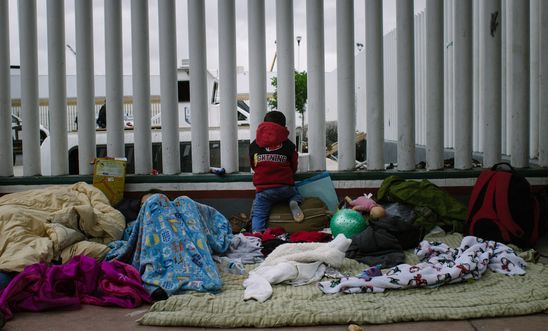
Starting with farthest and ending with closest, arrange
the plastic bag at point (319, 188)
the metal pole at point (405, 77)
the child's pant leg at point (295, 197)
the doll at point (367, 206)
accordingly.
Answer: the metal pole at point (405, 77) < the plastic bag at point (319, 188) < the child's pant leg at point (295, 197) < the doll at point (367, 206)

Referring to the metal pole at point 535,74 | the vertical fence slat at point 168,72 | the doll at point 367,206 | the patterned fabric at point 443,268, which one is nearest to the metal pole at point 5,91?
the vertical fence slat at point 168,72

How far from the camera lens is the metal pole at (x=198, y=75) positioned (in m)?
6.55

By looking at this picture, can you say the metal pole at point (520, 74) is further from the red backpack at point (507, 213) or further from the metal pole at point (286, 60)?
the metal pole at point (286, 60)

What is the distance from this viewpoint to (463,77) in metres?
6.50

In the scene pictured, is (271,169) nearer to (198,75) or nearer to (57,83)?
(198,75)

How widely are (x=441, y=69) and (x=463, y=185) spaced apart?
4.39 ft

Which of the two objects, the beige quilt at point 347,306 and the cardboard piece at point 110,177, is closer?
the beige quilt at point 347,306

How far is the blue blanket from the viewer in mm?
4168

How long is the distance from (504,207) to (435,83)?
1786 mm

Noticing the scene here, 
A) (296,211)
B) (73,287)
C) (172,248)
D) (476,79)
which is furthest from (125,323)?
(476,79)

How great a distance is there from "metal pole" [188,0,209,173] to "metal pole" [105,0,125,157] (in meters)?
0.82

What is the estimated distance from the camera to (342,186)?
6512 mm

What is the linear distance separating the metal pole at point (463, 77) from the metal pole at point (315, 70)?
5.04ft

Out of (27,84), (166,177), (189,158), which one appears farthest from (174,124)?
(27,84)
